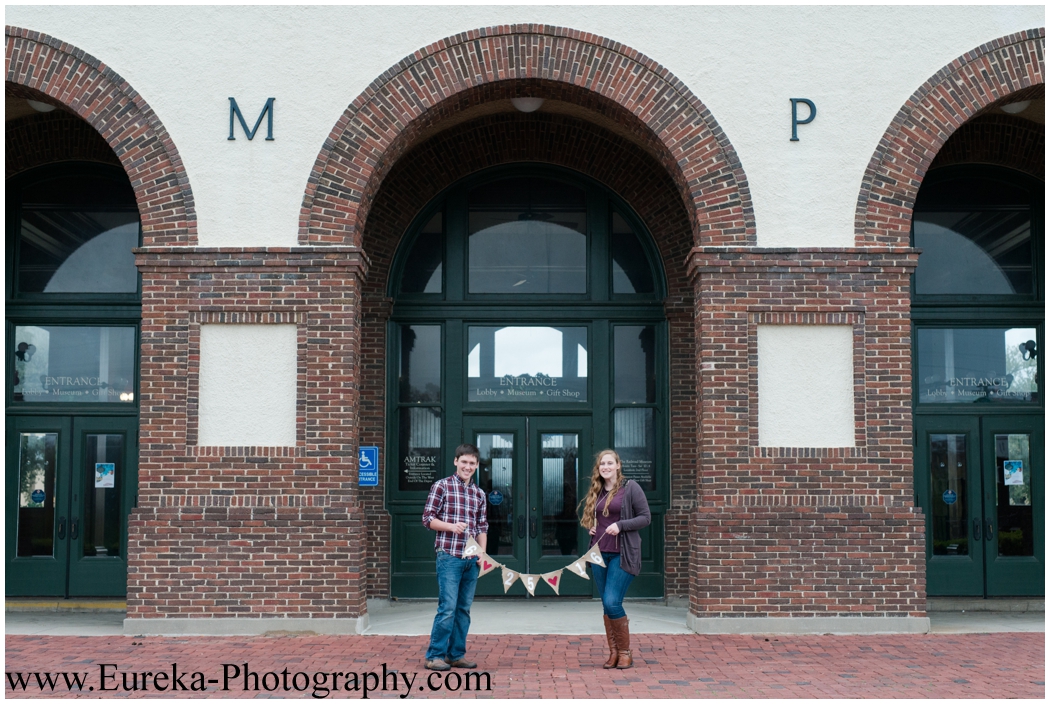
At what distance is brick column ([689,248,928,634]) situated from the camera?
9688 mm

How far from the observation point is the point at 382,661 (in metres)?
8.39

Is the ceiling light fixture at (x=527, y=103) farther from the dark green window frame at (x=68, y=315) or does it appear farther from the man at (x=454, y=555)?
the dark green window frame at (x=68, y=315)

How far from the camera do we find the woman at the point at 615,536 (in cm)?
794

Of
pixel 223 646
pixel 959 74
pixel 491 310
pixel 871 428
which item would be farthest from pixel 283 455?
pixel 959 74

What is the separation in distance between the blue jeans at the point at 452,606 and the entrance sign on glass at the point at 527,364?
4.01 m

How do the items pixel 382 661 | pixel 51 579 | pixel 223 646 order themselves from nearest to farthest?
pixel 382 661, pixel 223 646, pixel 51 579

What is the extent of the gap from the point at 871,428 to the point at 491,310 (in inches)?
171

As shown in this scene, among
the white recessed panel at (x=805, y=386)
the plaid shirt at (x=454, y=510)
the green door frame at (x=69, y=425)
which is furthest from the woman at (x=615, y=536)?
the green door frame at (x=69, y=425)

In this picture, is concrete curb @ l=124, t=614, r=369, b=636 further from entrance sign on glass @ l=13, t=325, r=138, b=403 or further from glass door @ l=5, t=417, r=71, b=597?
entrance sign on glass @ l=13, t=325, r=138, b=403

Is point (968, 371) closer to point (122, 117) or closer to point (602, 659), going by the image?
point (602, 659)

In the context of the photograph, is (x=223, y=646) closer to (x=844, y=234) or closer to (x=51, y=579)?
(x=51, y=579)

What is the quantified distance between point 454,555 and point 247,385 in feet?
10.4

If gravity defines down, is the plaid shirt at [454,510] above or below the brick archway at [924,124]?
below

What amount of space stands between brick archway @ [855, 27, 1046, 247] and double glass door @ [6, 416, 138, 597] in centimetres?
829
